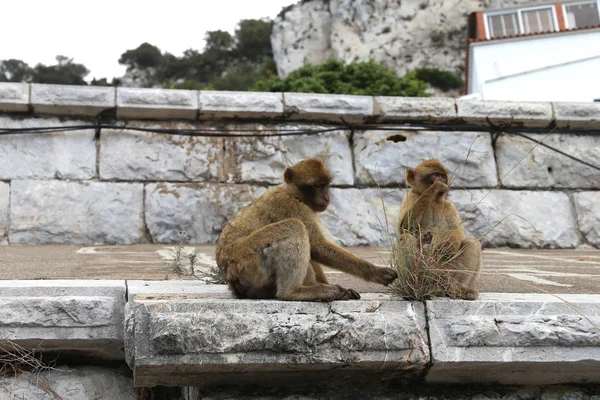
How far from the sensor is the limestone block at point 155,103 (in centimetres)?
771

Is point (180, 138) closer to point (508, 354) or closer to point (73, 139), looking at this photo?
point (73, 139)

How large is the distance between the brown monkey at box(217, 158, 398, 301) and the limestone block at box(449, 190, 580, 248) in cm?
457

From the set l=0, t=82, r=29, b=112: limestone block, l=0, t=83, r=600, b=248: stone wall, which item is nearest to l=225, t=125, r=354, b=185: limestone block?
l=0, t=83, r=600, b=248: stone wall

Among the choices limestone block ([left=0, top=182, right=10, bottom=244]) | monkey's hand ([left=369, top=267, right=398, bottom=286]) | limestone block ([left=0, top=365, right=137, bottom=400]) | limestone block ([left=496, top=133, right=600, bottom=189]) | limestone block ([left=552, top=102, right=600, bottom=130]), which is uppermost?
limestone block ([left=552, top=102, right=600, bottom=130])

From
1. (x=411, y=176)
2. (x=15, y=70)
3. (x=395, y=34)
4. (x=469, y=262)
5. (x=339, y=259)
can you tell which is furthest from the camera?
(x=15, y=70)

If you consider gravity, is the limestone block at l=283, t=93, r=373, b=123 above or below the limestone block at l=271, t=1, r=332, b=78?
below

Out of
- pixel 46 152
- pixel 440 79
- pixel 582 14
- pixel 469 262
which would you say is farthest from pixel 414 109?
pixel 440 79

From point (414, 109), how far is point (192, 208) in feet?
9.57

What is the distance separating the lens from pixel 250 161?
8.09 m

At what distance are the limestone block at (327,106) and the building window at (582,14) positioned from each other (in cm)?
2770

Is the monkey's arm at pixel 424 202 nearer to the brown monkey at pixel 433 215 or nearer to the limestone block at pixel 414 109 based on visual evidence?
the brown monkey at pixel 433 215

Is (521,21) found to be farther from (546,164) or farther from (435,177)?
(435,177)

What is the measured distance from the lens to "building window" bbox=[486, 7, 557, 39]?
107ft

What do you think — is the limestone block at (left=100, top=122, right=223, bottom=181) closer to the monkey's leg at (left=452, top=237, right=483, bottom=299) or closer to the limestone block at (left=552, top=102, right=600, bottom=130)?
the limestone block at (left=552, top=102, right=600, bottom=130)
